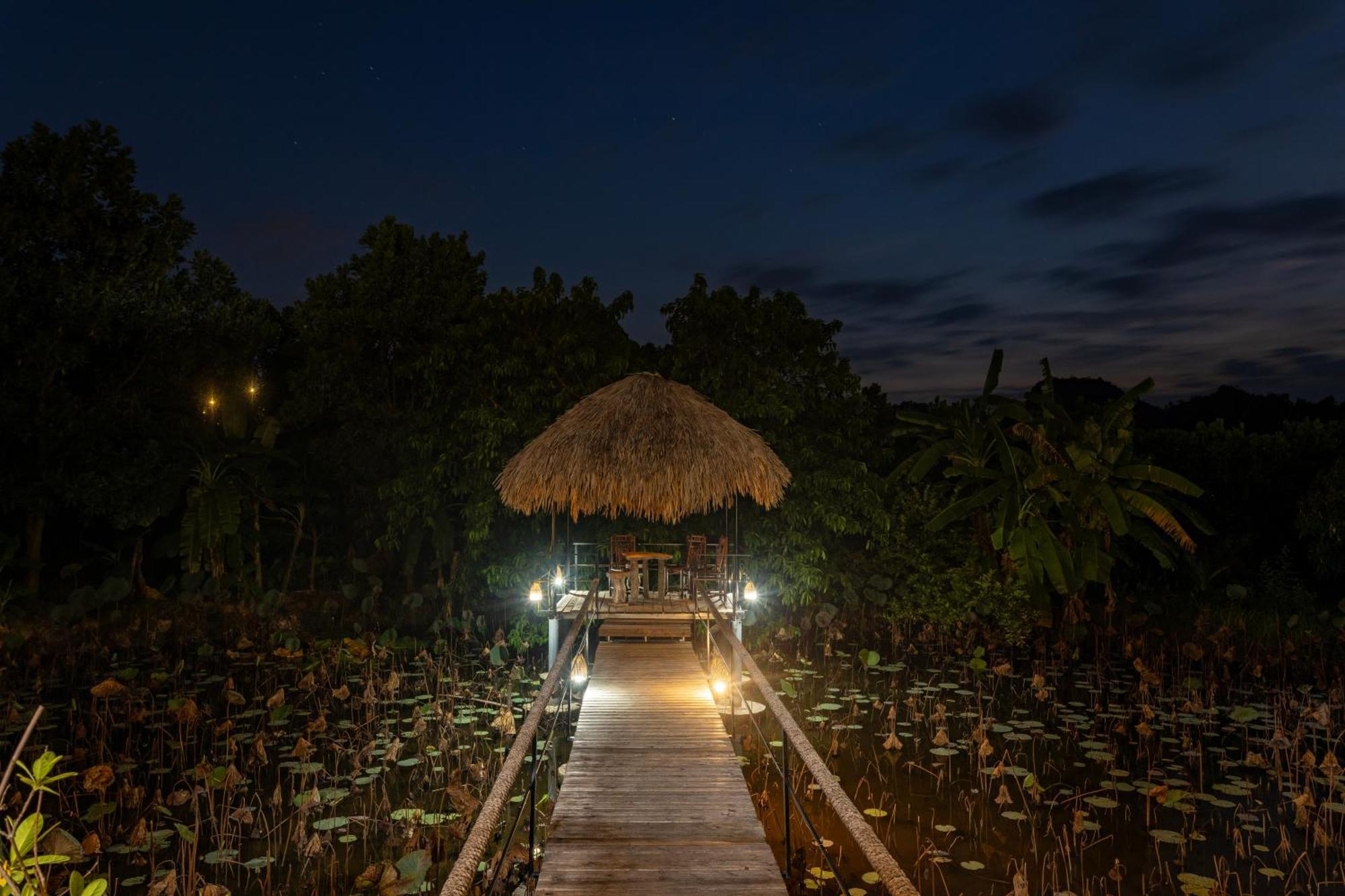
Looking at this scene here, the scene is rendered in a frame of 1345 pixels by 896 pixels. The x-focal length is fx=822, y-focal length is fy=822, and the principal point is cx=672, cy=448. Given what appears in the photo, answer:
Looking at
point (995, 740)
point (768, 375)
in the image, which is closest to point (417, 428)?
point (768, 375)

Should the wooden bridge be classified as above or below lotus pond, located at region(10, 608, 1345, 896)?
above

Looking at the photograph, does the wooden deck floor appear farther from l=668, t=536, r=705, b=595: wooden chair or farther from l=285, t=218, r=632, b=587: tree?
l=285, t=218, r=632, b=587: tree

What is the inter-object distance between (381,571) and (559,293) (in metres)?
7.47

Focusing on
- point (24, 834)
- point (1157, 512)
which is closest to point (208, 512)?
point (24, 834)

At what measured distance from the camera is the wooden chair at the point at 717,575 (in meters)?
11.3

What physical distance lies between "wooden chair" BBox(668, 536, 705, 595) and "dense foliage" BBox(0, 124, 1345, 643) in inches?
56.9

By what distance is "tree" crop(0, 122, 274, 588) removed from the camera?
41.6 feet

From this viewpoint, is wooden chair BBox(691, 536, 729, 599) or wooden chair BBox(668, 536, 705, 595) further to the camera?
wooden chair BBox(668, 536, 705, 595)

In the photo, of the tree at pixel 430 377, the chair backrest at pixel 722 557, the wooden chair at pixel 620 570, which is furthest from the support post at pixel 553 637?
the tree at pixel 430 377

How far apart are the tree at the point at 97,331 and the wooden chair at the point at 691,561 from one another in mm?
9074

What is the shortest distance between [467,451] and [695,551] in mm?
4729

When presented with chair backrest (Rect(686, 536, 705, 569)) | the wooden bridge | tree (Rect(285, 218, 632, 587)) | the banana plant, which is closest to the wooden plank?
chair backrest (Rect(686, 536, 705, 569))

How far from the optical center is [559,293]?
1421 cm

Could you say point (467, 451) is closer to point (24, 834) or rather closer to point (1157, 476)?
point (1157, 476)
